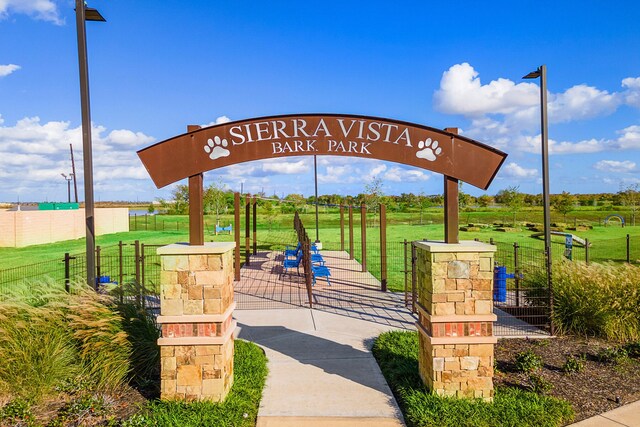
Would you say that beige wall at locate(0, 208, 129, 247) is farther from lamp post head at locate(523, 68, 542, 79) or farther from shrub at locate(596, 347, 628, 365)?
shrub at locate(596, 347, 628, 365)

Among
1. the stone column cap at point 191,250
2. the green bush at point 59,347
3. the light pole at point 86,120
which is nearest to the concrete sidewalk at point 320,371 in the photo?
the stone column cap at point 191,250

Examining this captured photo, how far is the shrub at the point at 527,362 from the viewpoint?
584 centimetres

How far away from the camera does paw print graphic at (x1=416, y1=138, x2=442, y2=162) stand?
5.43 meters

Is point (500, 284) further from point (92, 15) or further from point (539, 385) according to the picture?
point (92, 15)

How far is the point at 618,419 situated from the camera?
4688mm

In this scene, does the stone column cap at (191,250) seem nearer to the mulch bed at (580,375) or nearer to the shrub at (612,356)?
the mulch bed at (580,375)

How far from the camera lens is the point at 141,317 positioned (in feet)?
19.6

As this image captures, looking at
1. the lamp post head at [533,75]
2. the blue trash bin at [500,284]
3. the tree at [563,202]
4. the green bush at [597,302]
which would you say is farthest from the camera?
the tree at [563,202]

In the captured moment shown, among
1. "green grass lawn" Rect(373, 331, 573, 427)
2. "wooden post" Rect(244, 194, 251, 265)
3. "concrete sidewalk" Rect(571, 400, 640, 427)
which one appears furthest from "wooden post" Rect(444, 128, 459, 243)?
"wooden post" Rect(244, 194, 251, 265)

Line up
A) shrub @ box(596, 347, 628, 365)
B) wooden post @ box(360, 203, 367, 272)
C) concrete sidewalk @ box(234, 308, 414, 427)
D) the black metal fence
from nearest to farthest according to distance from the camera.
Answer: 1. concrete sidewalk @ box(234, 308, 414, 427)
2. shrub @ box(596, 347, 628, 365)
3. the black metal fence
4. wooden post @ box(360, 203, 367, 272)

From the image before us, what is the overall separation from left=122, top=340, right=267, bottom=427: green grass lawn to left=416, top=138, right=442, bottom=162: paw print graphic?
11.3ft

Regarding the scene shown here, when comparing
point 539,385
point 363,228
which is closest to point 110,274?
point 363,228

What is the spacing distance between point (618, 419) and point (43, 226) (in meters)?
29.4

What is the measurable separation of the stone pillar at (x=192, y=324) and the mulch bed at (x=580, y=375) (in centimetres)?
344
